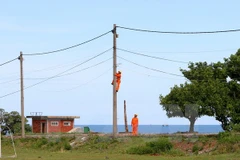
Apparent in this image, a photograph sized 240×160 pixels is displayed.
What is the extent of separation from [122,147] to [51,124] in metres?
48.6

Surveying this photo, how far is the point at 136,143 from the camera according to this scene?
3716cm

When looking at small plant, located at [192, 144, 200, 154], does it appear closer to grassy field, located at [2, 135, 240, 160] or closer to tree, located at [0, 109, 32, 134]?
grassy field, located at [2, 135, 240, 160]

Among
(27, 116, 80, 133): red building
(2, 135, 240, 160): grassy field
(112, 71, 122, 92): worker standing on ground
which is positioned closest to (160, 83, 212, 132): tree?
(112, 71, 122, 92): worker standing on ground

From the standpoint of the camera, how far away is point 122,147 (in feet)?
123

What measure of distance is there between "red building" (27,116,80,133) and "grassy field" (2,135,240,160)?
3592 cm

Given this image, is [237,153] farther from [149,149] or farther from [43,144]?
[43,144]

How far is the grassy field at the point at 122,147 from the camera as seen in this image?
30469 millimetres

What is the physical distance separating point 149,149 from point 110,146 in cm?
510

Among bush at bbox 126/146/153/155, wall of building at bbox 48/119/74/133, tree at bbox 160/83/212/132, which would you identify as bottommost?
bush at bbox 126/146/153/155

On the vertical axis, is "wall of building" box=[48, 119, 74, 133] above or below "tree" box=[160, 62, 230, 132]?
below

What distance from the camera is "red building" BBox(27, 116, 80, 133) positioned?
84.2m

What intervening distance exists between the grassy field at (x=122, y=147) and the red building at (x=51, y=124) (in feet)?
118

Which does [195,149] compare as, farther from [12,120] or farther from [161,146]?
[12,120]

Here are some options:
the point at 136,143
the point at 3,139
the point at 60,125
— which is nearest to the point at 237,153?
the point at 136,143
